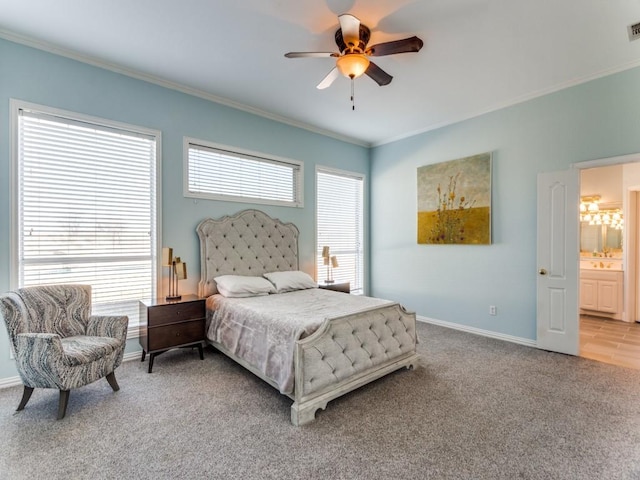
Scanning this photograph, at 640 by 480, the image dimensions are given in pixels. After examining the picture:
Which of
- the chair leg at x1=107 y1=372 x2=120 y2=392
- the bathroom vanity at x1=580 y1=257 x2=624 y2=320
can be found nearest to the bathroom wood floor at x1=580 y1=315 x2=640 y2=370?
the bathroom vanity at x1=580 y1=257 x2=624 y2=320

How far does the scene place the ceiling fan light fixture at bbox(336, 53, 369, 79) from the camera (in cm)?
244

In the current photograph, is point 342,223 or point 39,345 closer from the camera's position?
point 39,345

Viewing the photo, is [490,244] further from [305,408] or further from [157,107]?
[157,107]

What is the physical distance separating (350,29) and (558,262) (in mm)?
3389

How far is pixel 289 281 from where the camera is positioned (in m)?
4.05

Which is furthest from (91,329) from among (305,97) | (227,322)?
(305,97)

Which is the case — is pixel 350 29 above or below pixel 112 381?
above

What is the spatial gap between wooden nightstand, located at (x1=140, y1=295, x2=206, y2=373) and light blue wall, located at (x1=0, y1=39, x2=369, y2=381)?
0.51m

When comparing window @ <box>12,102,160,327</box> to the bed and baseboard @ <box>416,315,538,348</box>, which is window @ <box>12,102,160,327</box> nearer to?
the bed

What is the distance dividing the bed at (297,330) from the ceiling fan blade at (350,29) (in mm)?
2203

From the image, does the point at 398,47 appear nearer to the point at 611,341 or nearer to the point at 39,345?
the point at 39,345

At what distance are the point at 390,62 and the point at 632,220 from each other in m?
4.77

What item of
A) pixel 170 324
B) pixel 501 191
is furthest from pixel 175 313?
pixel 501 191

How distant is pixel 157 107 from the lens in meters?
3.55
